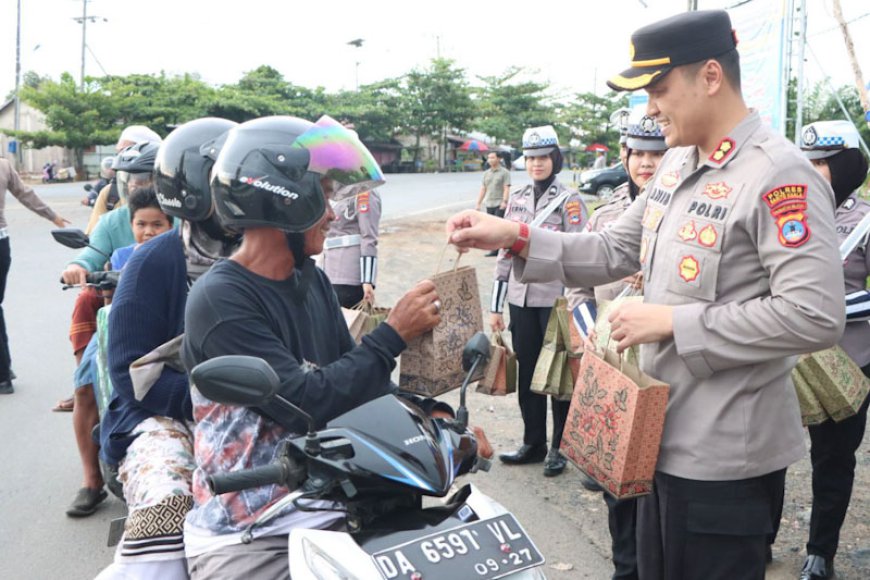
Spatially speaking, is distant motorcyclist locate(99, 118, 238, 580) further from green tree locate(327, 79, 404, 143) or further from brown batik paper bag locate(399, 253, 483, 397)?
green tree locate(327, 79, 404, 143)

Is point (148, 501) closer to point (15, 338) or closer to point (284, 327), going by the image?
point (284, 327)

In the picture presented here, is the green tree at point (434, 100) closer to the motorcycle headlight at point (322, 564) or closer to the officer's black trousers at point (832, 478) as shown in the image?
the officer's black trousers at point (832, 478)

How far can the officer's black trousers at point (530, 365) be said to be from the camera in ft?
18.4

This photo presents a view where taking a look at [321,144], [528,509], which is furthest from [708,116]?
[528,509]

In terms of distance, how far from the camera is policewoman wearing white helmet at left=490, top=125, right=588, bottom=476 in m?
5.54

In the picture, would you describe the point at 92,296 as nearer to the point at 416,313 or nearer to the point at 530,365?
the point at 530,365

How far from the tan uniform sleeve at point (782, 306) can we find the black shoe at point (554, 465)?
3.31 meters

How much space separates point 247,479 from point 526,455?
3.94m

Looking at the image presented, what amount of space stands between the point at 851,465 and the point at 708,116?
2.44 metres

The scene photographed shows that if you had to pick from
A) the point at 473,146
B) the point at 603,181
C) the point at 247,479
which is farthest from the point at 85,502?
the point at 473,146

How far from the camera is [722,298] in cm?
231

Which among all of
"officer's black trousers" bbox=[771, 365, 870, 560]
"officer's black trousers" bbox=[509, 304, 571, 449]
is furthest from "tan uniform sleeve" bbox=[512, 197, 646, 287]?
"officer's black trousers" bbox=[509, 304, 571, 449]

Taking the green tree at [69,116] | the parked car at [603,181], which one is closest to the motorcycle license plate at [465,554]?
the parked car at [603,181]

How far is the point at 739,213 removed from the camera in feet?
7.31
